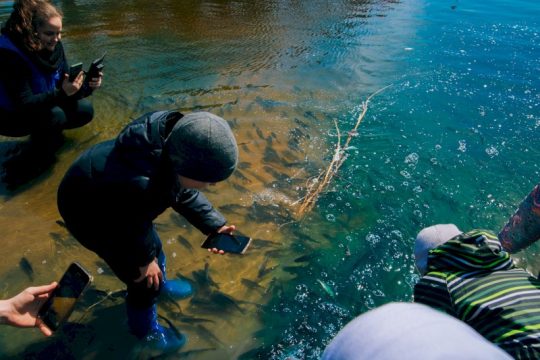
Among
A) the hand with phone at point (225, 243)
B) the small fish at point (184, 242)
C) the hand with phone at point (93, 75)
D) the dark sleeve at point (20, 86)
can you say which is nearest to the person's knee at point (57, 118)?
the dark sleeve at point (20, 86)

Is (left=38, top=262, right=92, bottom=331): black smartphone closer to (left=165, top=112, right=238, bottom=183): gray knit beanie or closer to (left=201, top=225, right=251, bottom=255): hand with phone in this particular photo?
(left=201, top=225, right=251, bottom=255): hand with phone

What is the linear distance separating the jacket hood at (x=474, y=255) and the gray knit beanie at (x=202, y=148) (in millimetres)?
1285

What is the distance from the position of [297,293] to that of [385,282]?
83 centimetres

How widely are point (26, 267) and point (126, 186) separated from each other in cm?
214

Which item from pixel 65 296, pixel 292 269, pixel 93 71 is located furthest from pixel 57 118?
pixel 292 269

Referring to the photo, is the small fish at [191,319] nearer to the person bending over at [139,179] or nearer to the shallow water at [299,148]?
the shallow water at [299,148]

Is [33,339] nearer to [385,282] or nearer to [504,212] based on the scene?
[385,282]

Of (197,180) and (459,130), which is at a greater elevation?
(197,180)

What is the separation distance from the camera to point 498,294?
1.92 m

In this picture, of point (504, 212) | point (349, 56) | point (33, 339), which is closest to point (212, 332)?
point (33, 339)

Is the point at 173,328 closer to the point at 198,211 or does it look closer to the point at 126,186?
the point at 198,211

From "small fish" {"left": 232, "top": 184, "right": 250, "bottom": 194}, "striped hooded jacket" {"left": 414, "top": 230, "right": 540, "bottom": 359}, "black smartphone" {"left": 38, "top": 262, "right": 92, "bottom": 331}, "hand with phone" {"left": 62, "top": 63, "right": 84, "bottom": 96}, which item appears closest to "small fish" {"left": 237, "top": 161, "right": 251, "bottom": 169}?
"small fish" {"left": 232, "top": 184, "right": 250, "bottom": 194}

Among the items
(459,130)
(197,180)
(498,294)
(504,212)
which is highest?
(197,180)

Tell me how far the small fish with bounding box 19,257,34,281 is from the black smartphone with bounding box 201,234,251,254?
1.81 meters
